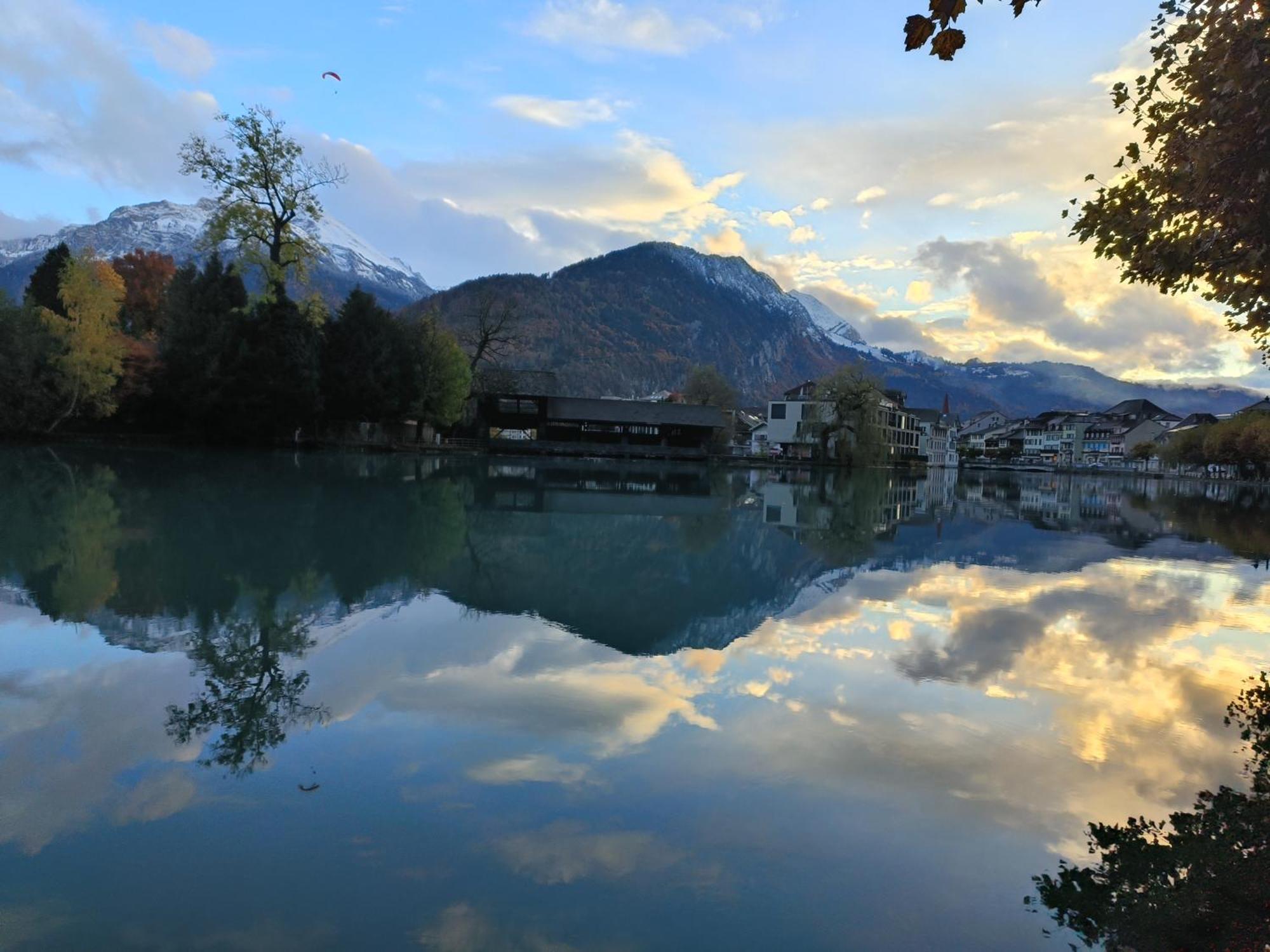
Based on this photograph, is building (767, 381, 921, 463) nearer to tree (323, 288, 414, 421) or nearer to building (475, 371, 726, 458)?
building (475, 371, 726, 458)

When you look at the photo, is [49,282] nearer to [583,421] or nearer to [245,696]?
[583,421]

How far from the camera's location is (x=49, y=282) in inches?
1839

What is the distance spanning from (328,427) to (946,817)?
51.2m

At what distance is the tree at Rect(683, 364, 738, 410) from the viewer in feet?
289

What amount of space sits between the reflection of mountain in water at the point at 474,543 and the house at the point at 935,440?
263 feet

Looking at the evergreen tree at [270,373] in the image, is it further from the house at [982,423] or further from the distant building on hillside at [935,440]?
the house at [982,423]

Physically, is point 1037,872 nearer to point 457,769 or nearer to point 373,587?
point 457,769

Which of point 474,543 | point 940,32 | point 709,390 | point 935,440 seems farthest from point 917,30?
point 935,440

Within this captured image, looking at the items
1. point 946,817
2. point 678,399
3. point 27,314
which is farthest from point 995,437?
point 946,817

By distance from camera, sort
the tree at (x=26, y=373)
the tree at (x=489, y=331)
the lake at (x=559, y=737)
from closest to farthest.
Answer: the lake at (x=559, y=737) < the tree at (x=26, y=373) < the tree at (x=489, y=331)

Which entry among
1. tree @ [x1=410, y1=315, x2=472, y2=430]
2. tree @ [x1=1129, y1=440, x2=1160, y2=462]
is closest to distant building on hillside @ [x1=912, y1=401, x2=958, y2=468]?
tree @ [x1=1129, y1=440, x2=1160, y2=462]

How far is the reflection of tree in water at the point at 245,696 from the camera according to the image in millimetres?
4941

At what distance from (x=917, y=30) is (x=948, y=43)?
6.2 inches

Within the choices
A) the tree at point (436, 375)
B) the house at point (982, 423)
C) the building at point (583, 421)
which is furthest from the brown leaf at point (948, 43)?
the house at point (982, 423)
